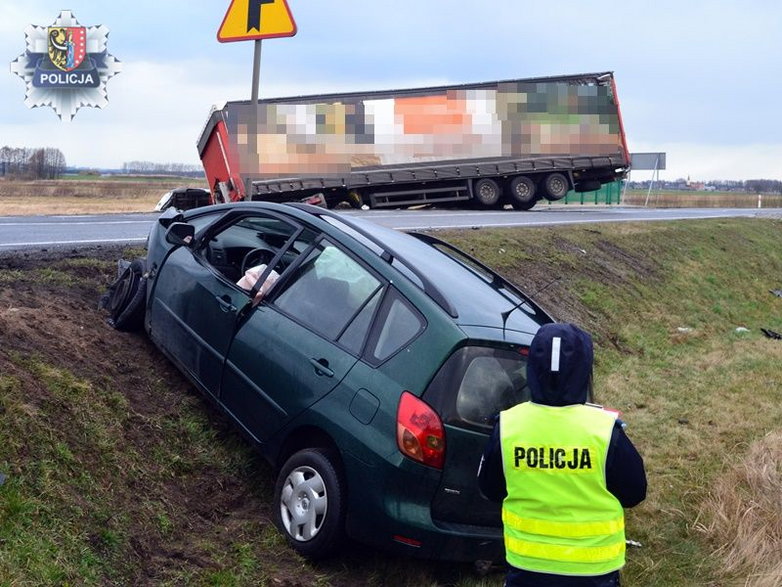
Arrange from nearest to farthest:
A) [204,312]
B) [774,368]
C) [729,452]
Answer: [204,312], [729,452], [774,368]

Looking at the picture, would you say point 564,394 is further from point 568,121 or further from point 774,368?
point 568,121

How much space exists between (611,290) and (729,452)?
21.9 ft

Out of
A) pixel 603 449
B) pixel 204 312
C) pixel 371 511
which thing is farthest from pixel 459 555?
pixel 204 312

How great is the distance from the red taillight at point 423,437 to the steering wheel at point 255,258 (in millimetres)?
2183

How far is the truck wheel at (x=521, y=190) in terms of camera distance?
87.3 feet

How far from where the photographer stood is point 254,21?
7.97 m

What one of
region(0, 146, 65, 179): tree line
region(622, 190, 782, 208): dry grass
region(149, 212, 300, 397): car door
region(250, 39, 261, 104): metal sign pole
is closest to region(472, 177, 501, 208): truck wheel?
region(250, 39, 261, 104): metal sign pole

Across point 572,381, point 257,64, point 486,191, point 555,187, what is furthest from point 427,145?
point 572,381

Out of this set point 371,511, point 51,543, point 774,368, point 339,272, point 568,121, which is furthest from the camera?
point 568,121

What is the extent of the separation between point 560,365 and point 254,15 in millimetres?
5897

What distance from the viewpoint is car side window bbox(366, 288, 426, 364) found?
170 inches

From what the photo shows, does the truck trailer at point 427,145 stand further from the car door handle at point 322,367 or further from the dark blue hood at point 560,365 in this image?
the dark blue hood at point 560,365

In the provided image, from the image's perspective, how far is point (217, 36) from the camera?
8023 millimetres

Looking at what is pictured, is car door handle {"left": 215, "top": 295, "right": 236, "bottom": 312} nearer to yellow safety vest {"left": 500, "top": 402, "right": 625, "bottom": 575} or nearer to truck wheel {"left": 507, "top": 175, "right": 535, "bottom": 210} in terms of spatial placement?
yellow safety vest {"left": 500, "top": 402, "right": 625, "bottom": 575}
